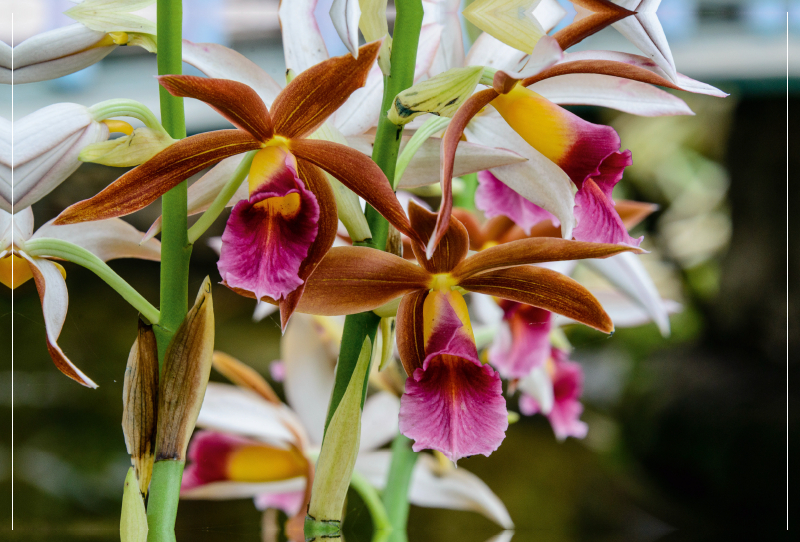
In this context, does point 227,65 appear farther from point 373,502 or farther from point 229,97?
point 373,502

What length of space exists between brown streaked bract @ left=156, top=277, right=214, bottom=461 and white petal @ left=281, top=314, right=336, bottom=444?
0.57ft

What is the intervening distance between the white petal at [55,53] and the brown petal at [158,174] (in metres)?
0.08

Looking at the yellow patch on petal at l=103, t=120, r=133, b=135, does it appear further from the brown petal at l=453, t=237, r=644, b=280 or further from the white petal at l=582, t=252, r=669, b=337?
the white petal at l=582, t=252, r=669, b=337

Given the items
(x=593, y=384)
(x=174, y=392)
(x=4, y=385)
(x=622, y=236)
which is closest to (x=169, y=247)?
(x=174, y=392)

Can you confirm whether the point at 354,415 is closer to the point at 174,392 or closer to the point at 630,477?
the point at 174,392

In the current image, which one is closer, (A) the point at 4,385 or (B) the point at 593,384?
(A) the point at 4,385

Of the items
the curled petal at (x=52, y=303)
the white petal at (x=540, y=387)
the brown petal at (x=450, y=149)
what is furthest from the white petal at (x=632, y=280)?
the curled petal at (x=52, y=303)

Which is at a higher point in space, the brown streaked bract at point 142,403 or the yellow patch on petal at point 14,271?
the yellow patch on petal at point 14,271

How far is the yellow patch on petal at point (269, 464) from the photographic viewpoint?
1.26ft

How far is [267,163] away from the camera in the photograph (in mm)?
211

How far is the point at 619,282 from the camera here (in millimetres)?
379

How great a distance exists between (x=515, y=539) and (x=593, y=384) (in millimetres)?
611

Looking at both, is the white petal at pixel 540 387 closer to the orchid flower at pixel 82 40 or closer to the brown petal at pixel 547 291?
the brown petal at pixel 547 291

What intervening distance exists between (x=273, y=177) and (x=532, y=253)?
0.10 meters
